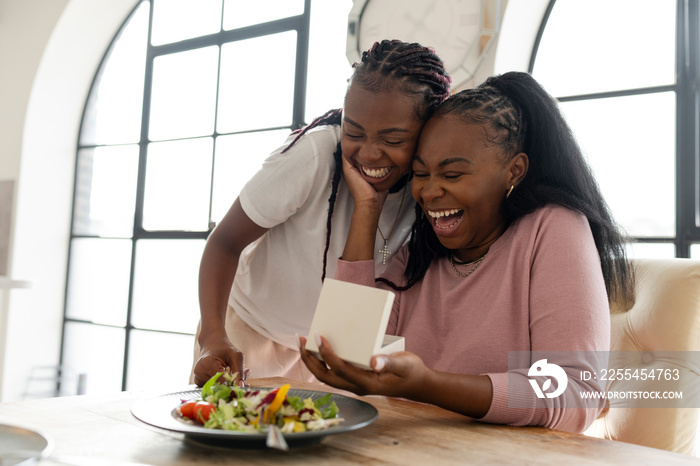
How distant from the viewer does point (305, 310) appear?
1.54 m

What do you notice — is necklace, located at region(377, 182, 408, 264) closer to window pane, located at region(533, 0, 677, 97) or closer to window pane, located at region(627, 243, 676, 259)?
window pane, located at region(627, 243, 676, 259)

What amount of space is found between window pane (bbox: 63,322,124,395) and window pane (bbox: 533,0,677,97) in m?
3.00

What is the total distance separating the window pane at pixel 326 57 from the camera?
3127 mm

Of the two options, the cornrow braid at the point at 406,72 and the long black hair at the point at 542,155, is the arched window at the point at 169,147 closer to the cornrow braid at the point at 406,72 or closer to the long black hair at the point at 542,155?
the cornrow braid at the point at 406,72

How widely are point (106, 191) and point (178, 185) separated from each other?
0.69m

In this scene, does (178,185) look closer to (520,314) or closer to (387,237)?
(387,237)

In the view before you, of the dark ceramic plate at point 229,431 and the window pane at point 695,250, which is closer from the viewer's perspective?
the dark ceramic plate at point 229,431

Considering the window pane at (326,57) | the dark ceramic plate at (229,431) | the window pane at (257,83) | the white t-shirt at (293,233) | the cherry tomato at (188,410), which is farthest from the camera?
the window pane at (257,83)

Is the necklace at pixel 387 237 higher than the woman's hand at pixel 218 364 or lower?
higher

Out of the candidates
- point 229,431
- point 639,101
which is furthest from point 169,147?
point 229,431

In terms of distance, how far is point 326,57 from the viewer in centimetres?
319

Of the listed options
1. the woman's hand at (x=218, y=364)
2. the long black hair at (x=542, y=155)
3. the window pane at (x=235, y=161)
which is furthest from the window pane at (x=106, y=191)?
the long black hair at (x=542, y=155)

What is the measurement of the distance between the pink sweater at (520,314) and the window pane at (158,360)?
101 inches

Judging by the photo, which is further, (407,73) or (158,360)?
(158,360)
